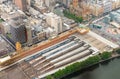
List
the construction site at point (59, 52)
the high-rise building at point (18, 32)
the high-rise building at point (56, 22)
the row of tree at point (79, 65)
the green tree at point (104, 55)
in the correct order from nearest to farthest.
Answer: the row of tree at point (79, 65) < the construction site at point (59, 52) < the green tree at point (104, 55) < the high-rise building at point (18, 32) < the high-rise building at point (56, 22)

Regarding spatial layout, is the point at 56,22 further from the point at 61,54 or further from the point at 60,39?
the point at 61,54

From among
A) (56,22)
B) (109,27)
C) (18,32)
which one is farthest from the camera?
(109,27)

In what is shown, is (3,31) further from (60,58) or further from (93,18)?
(93,18)

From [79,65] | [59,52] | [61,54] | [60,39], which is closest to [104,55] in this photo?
[79,65]

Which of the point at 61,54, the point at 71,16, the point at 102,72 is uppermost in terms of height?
the point at 71,16

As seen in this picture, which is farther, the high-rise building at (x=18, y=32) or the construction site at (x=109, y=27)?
the construction site at (x=109, y=27)

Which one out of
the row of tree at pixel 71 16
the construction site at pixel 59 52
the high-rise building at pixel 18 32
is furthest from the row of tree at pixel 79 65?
the row of tree at pixel 71 16

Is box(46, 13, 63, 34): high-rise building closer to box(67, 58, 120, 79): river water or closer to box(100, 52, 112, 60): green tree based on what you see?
box(100, 52, 112, 60): green tree

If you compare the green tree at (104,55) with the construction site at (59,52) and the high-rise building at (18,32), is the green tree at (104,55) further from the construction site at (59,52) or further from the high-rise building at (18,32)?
the high-rise building at (18,32)
